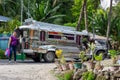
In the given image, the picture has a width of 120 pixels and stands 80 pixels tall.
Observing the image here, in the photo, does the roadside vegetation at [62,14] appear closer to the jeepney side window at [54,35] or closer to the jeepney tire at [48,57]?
the jeepney side window at [54,35]

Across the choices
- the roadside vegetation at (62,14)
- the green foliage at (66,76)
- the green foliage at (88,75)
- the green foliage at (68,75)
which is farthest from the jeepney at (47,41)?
the roadside vegetation at (62,14)

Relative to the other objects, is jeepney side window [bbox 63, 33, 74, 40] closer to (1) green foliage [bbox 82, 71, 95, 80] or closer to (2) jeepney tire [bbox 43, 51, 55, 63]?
(2) jeepney tire [bbox 43, 51, 55, 63]

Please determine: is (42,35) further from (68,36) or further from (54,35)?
(68,36)

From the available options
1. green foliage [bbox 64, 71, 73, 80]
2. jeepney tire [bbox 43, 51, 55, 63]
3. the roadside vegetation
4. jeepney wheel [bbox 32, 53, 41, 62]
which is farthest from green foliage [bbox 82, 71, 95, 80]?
the roadside vegetation

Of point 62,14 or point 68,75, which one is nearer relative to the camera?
point 68,75

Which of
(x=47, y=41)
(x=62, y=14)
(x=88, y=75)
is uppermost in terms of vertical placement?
(x=62, y=14)

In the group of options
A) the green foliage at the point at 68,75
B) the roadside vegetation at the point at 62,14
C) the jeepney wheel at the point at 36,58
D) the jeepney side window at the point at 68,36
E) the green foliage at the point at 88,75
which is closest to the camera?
the green foliage at the point at 88,75

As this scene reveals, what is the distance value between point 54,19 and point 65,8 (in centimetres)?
723

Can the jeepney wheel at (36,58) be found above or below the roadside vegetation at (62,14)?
below

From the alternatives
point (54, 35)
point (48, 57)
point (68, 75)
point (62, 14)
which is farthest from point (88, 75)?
point (62, 14)

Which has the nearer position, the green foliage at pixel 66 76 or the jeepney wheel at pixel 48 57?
the green foliage at pixel 66 76

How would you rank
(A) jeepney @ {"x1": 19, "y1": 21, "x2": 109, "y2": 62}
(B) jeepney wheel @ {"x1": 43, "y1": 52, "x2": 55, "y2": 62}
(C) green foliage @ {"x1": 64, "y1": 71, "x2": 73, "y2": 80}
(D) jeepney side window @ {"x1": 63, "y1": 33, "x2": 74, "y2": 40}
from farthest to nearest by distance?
(D) jeepney side window @ {"x1": 63, "y1": 33, "x2": 74, "y2": 40} < (B) jeepney wheel @ {"x1": 43, "y1": 52, "x2": 55, "y2": 62} < (A) jeepney @ {"x1": 19, "y1": 21, "x2": 109, "y2": 62} < (C) green foliage @ {"x1": 64, "y1": 71, "x2": 73, "y2": 80}

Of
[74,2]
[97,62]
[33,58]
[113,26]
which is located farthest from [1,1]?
[97,62]

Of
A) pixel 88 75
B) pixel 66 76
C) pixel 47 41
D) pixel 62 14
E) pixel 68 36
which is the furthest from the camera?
pixel 62 14
